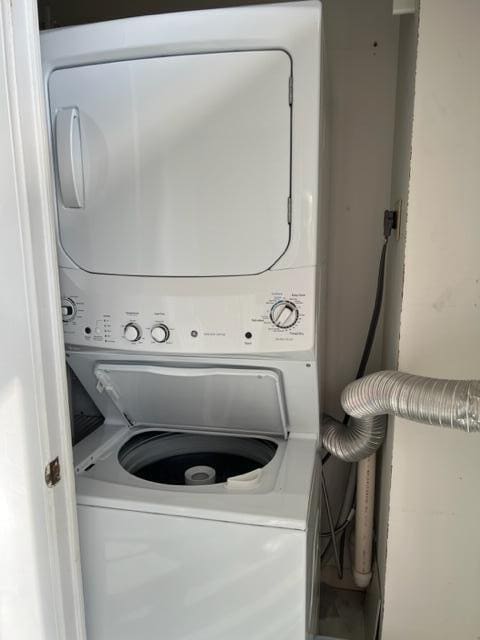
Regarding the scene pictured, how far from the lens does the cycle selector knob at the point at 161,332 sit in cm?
148

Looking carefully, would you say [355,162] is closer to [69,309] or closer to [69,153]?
[69,153]

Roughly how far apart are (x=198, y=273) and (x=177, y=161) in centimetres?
34

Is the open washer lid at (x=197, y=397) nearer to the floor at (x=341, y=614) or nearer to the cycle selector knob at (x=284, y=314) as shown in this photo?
the cycle selector knob at (x=284, y=314)

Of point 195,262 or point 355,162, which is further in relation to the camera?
point 355,162

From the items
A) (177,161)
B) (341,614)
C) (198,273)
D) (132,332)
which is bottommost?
(341,614)

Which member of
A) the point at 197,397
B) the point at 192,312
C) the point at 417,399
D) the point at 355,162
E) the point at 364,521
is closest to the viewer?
the point at 417,399

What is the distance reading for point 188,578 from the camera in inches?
53.6

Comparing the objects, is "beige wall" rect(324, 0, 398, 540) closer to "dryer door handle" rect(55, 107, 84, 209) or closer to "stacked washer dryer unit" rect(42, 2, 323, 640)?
"stacked washer dryer unit" rect(42, 2, 323, 640)

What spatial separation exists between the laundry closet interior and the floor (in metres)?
0.78

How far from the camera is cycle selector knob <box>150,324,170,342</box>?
1480mm

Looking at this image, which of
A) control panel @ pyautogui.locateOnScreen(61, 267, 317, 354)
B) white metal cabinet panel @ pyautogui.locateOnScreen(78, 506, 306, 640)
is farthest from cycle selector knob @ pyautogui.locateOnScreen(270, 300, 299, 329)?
white metal cabinet panel @ pyautogui.locateOnScreen(78, 506, 306, 640)

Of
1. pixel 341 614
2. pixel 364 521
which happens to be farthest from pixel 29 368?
pixel 341 614

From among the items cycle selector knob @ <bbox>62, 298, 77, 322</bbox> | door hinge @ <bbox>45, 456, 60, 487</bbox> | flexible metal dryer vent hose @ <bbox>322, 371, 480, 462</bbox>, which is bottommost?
door hinge @ <bbox>45, 456, 60, 487</bbox>

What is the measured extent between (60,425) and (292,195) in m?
0.92
